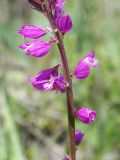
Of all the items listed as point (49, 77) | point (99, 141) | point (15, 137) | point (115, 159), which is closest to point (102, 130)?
point (99, 141)

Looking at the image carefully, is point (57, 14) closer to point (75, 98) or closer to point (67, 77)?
point (67, 77)

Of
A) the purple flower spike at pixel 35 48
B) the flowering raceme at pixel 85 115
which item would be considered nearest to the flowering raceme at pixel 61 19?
the purple flower spike at pixel 35 48

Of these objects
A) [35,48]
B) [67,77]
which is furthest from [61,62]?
[35,48]

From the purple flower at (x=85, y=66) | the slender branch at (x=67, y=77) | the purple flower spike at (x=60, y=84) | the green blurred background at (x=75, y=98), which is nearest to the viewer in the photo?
the slender branch at (x=67, y=77)

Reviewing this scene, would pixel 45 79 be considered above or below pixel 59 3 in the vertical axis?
below

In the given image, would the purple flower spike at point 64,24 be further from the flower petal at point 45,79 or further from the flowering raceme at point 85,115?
the flowering raceme at point 85,115

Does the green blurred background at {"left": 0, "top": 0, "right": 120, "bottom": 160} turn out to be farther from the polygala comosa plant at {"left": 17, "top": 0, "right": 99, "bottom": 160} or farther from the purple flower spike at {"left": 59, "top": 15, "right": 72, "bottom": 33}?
the purple flower spike at {"left": 59, "top": 15, "right": 72, "bottom": 33}

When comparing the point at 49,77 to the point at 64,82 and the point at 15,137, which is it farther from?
the point at 15,137

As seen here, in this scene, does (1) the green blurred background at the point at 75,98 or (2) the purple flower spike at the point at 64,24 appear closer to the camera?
(2) the purple flower spike at the point at 64,24

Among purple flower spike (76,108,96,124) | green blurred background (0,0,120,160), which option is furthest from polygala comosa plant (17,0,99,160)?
green blurred background (0,0,120,160)
